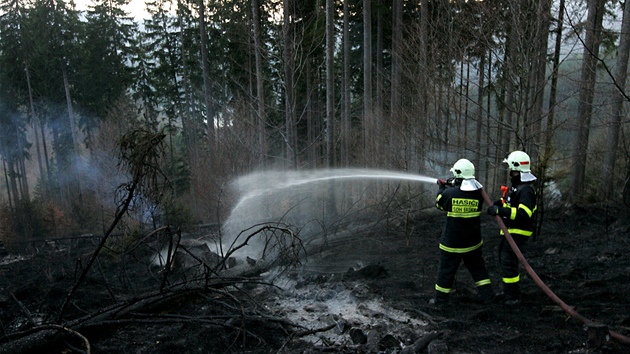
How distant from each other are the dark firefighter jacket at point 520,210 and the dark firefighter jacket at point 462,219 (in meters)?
0.36

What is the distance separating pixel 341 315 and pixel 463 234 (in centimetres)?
198

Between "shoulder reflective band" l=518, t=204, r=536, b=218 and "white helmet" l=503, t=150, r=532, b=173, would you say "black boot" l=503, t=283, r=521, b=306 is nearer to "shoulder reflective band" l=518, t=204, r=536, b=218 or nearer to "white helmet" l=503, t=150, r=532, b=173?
"shoulder reflective band" l=518, t=204, r=536, b=218

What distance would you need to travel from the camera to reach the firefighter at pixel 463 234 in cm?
583

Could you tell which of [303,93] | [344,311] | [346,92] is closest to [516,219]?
[344,311]

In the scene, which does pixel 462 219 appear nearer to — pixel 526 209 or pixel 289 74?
pixel 526 209

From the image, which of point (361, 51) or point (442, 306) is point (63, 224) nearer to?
point (361, 51)

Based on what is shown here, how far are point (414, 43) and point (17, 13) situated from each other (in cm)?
2544

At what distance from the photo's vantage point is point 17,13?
26.8 metres

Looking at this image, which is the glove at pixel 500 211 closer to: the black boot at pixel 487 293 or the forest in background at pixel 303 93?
the black boot at pixel 487 293

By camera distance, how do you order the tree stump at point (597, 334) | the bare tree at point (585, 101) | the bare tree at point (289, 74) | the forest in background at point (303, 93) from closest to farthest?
the tree stump at point (597, 334)
the forest in background at point (303, 93)
the bare tree at point (585, 101)
the bare tree at point (289, 74)

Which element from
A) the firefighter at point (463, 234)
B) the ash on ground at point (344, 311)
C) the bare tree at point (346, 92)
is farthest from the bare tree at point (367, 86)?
the firefighter at point (463, 234)

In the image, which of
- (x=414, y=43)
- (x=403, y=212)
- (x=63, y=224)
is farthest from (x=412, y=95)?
(x=63, y=224)

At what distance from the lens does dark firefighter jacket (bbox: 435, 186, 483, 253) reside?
229 inches

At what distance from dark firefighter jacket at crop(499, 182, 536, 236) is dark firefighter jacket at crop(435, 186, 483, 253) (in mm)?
358
